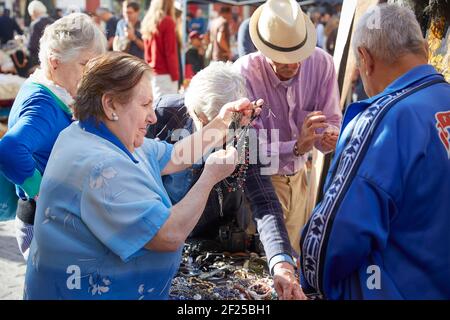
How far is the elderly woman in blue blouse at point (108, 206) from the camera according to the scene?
161cm

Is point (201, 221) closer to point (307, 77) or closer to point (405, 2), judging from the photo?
point (307, 77)

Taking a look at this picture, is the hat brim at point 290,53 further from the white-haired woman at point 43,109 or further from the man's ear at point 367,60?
the man's ear at point 367,60

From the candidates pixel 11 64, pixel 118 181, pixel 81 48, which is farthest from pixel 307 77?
pixel 11 64

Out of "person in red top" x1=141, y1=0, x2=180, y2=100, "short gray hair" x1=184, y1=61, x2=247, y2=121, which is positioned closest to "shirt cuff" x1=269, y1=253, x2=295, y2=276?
"short gray hair" x1=184, y1=61, x2=247, y2=121

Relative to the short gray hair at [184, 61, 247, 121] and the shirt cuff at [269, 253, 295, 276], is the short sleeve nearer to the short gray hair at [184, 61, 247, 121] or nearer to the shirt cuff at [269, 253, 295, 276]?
the short gray hair at [184, 61, 247, 121]

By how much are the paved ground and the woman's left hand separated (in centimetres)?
199

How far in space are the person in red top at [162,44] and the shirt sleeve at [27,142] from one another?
3.85m

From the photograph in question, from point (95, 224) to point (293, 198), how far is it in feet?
6.29

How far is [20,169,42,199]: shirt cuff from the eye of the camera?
91.7 inches

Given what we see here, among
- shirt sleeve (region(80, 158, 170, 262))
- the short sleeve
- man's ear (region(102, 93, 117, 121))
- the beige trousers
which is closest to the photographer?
shirt sleeve (region(80, 158, 170, 262))

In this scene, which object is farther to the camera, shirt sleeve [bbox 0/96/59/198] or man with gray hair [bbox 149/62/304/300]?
man with gray hair [bbox 149/62/304/300]

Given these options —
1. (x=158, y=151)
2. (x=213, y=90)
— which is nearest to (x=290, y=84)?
(x=213, y=90)

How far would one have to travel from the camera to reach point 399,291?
66.6 inches

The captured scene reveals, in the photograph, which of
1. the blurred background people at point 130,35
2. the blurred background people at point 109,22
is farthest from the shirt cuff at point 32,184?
the blurred background people at point 109,22
